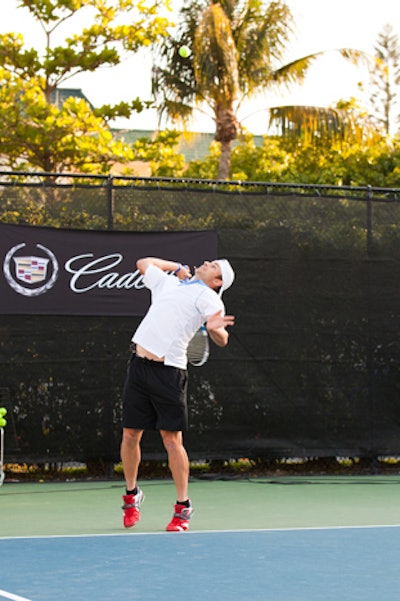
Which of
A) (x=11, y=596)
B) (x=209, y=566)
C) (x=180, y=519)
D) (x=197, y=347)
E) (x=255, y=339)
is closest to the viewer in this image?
(x=11, y=596)

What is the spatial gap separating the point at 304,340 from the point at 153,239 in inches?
62.6

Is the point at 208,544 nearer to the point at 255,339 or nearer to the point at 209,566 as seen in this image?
the point at 209,566

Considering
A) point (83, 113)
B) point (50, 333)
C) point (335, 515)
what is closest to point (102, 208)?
point (50, 333)

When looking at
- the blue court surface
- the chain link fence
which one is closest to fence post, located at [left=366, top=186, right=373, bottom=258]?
the chain link fence

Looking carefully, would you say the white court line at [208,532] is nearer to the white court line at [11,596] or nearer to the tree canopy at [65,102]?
the white court line at [11,596]

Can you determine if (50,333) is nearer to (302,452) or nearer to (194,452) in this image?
(194,452)

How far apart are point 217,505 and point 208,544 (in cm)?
177

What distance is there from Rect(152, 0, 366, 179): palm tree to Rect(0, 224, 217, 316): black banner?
51.1ft

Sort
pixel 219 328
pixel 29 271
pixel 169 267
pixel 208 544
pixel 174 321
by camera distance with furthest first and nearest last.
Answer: pixel 29 271 → pixel 169 267 → pixel 174 321 → pixel 219 328 → pixel 208 544

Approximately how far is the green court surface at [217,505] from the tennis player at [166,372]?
39cm

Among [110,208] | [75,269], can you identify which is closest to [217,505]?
[75,269]

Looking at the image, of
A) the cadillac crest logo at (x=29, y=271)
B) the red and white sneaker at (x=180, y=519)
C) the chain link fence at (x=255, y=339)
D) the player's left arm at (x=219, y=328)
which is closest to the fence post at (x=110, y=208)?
the chain link fence at (x=255, y=339)

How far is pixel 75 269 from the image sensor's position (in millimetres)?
8875

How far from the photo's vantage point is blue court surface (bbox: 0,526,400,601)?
4.70m
